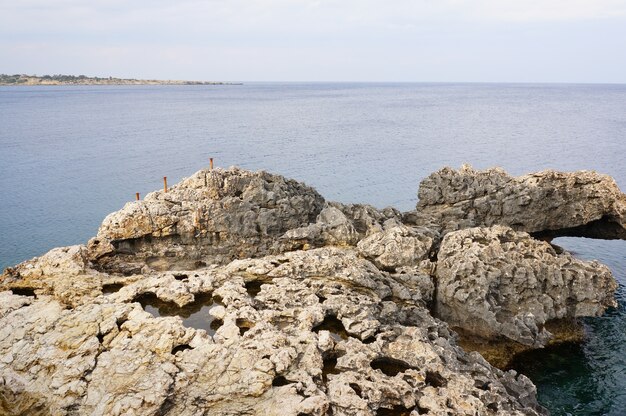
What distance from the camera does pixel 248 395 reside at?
12.9m

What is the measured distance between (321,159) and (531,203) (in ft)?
146

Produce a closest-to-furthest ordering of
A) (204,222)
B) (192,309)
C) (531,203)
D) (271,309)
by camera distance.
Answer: (271,309), (192,309), (204,222), (531,203)

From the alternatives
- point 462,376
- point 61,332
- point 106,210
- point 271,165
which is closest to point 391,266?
point 462,376

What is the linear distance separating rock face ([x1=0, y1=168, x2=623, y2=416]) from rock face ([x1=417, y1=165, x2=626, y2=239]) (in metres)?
0.70

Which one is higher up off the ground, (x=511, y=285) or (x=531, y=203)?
(x=531, y=203)

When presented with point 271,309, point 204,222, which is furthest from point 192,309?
point 204,222

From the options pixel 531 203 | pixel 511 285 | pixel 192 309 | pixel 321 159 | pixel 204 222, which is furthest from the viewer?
pixel 321 159

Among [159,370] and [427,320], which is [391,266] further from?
[159,370]

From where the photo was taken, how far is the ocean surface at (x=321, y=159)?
23188mm

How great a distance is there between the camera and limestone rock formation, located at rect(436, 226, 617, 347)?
21203 mm

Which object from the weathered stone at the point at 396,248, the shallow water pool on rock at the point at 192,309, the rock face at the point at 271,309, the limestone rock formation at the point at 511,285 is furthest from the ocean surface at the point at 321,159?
the shallow water pool on rock at the point at 192,309

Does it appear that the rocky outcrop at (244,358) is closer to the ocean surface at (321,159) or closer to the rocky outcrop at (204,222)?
the rocky outcrop at (204,222)

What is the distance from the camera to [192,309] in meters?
17.3

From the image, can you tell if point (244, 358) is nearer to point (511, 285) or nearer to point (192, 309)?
point (192, 309)
